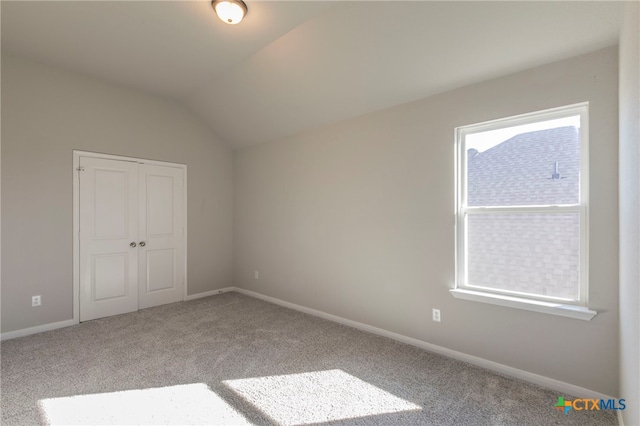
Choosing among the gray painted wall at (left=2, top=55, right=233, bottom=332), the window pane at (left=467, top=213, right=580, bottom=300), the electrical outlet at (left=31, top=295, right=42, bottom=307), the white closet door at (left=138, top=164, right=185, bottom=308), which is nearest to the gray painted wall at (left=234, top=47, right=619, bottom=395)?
the window pane at (left=467, top=213, right=580, bottom=300)

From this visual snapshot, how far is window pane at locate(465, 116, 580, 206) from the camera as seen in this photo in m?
2.26

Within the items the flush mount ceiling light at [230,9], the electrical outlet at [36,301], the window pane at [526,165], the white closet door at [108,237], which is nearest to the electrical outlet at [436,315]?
the window pane at [526,165]

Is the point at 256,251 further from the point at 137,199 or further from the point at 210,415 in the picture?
the point at 210,415

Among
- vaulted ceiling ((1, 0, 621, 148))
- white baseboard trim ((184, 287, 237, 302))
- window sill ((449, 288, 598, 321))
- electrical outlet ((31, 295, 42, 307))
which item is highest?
vaulted ceiling ((1, 0, 621, 148))

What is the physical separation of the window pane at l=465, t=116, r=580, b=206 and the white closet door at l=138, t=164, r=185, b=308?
4.11 meters

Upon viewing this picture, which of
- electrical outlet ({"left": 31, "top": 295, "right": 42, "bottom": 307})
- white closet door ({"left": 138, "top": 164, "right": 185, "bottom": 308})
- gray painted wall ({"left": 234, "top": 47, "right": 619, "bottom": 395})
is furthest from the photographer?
white closet door ({"left": 138, "top": 164, "right": 185, "bottom": 308})

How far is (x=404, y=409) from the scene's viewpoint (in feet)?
6.56

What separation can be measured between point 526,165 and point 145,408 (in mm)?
3453

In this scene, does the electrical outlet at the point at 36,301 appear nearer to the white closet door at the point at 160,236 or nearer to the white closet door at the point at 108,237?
the white closet door at the point at 108,237

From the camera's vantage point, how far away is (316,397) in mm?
2146

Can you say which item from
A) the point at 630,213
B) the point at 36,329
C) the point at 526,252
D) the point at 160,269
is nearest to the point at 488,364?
the point at 526,252

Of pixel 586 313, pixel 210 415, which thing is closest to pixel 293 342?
pixel 210 415

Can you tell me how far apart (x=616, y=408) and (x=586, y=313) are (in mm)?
633

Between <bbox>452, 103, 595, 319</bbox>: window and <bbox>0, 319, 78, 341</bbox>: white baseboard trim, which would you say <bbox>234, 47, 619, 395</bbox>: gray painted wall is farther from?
<bbox>0, 319, 78, 341</bbox>: white baseboard trim
